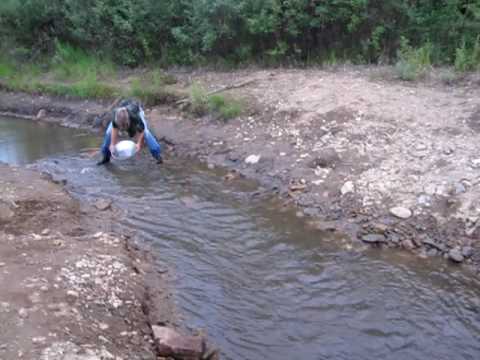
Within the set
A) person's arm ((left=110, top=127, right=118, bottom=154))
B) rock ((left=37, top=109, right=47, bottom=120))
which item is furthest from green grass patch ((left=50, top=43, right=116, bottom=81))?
person's arm ((left=110, top=127, right=118, bottom=154))

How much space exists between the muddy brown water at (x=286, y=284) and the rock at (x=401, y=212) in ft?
2.10

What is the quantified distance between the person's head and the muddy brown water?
3.42ft

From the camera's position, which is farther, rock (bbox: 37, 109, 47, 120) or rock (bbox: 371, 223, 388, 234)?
rock (bbox: 37, 109, 47, 120)

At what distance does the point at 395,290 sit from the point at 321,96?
5.10m

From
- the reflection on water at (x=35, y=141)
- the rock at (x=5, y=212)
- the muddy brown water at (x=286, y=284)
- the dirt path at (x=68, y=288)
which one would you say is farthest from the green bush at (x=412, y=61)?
the rock at (x=5, y=212)

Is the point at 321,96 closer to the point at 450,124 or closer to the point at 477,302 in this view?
the point at 450,124

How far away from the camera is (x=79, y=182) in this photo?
9.18m

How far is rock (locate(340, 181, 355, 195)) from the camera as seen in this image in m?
7.83

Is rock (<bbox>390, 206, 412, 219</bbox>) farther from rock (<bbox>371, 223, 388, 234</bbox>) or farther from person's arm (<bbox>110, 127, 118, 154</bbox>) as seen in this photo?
person's arm (<bbox>110, 127, 118, 154</bbox>)

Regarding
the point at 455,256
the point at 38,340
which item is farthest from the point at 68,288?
the point at 455,256

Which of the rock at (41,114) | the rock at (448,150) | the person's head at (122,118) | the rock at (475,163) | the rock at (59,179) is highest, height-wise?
the person's head at (122,118)

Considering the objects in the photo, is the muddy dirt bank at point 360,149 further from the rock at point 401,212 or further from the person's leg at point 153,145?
the person's leg at point 153,145

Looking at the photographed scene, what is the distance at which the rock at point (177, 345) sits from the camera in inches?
189

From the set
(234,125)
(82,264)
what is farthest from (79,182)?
(82,264)
